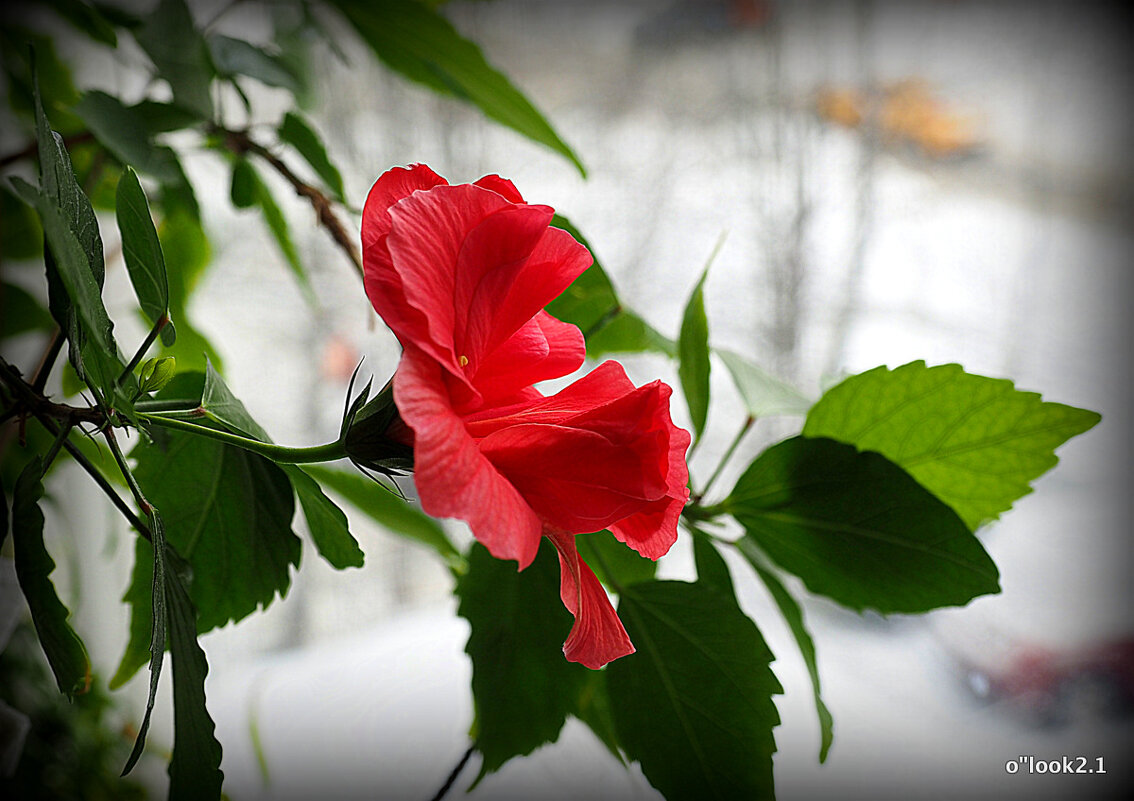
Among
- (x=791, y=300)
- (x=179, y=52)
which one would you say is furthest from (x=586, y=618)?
(x=791, y=300)

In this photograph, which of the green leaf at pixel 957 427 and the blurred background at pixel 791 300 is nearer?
the green leaf at pixel 957 427

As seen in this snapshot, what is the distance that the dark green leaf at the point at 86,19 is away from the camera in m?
0.27

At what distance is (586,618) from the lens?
0.45 feet

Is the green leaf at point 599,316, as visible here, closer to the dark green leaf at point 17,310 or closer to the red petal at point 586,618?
the red petal at point 586,618

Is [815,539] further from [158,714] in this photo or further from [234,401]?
[158,714]

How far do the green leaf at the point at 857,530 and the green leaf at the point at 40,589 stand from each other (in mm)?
163

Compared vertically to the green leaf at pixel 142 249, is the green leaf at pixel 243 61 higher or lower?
higher

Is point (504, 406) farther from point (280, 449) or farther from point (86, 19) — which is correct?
point (86, 19)

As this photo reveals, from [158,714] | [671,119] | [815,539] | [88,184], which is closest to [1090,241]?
[671,119]

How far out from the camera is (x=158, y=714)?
93 cm

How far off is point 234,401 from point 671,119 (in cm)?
84

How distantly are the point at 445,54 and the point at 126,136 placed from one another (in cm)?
11

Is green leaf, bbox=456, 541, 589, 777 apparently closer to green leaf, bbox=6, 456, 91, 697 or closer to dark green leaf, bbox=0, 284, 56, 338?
green leaf, bbox=6, 456, 91, 697

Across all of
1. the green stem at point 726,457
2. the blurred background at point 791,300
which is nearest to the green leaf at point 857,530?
the green stem at point 726,457
